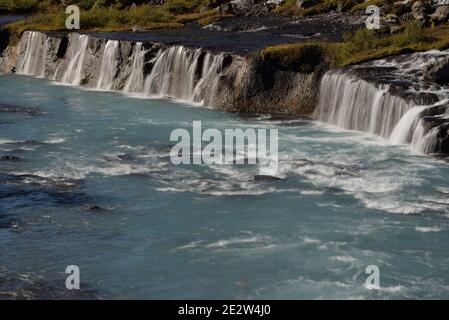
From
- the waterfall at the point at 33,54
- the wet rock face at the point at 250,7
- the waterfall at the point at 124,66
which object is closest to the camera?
the waterfall at the point at 124,66

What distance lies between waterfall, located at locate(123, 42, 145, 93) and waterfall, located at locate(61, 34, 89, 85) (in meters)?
4.80

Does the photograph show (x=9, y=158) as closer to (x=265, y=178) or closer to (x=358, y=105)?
(x=265, y=178)

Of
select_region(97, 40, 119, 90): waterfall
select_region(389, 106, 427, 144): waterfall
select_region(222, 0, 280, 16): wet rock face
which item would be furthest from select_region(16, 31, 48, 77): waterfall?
select_region(389, 106, 427, 144): waterfall

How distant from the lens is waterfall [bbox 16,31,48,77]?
57.4m

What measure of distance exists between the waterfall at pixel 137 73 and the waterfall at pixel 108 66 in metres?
1.52

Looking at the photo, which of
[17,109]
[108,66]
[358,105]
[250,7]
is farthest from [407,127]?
[250,7]

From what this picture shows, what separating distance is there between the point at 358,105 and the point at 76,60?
2289 cm

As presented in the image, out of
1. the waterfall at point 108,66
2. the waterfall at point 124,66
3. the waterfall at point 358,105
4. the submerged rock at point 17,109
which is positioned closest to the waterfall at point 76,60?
the waterfall at point 124,66

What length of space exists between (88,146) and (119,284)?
588 inches

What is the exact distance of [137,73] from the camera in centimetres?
4922

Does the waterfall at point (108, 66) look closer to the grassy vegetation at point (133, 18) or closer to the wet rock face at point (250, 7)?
the grassy vegetation at point (133, 18)

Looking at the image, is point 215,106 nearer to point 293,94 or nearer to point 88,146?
point 293,94

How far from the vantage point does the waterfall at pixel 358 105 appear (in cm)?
3478

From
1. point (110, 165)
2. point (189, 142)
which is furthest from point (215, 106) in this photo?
point (110, 165)
